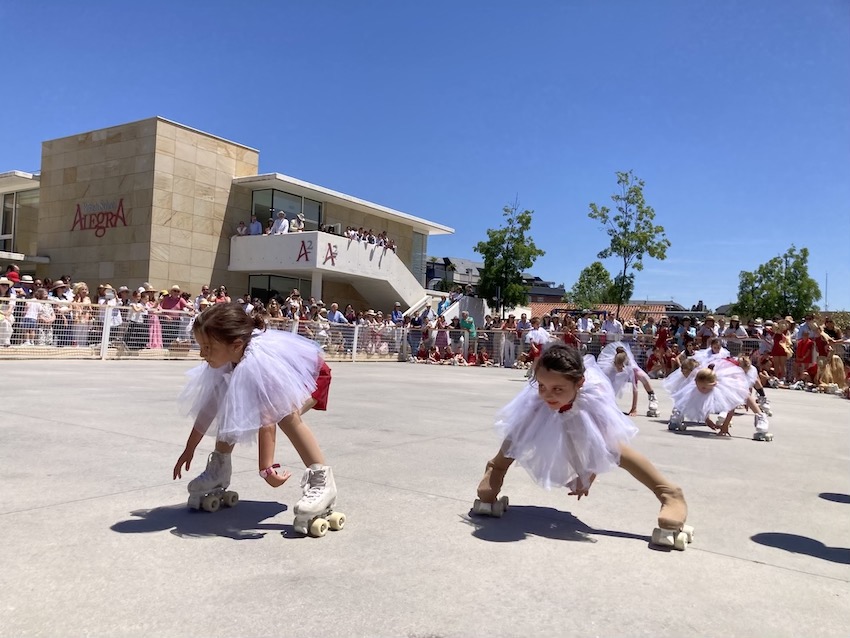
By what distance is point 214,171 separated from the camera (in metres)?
28.0

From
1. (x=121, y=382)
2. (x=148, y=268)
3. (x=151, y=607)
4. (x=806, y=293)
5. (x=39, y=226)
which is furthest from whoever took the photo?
(x=806, y=293)

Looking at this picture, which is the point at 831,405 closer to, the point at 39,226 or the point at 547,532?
the point at 547,532

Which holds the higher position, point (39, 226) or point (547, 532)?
point (39, 226)

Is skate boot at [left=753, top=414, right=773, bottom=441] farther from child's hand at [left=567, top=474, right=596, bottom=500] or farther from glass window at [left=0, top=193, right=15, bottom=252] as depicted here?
glass window at [left=0, top=193, right=15, bottom=252]

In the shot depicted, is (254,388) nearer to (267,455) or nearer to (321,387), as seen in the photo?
(267,455)

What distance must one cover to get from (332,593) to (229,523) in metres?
1.14

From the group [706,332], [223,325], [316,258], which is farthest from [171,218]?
[223,325]

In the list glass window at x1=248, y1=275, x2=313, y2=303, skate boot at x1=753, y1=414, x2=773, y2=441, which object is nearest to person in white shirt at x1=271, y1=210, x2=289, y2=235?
glass window at x1=248, y1=275, x2=313, y2=303

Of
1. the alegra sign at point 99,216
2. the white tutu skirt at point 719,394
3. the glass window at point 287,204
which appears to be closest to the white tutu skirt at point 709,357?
the white tutu skirt at point 719,394

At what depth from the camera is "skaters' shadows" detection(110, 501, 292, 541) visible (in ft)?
11.3

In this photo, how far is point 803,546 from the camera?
3.65 meters

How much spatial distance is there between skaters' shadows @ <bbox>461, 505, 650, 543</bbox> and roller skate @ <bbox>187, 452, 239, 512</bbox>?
4.44 feet

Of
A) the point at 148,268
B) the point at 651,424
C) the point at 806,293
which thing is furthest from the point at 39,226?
the point at 806,293

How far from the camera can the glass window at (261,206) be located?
29.6 metres
